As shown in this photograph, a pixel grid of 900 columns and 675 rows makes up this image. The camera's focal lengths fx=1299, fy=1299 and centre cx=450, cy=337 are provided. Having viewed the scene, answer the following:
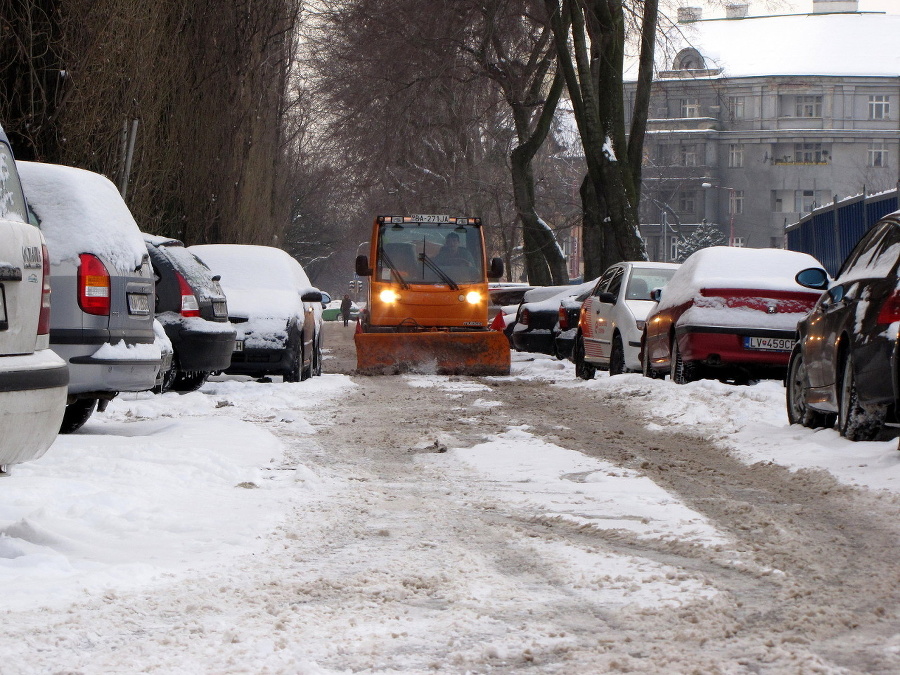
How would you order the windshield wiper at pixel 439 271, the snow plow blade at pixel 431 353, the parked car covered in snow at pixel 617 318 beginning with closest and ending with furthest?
1. the parked car covered in snow at pixel 617 318
2. the snow plow blade at pixel 431 353
3. the windshield wiper at pixel 439 271

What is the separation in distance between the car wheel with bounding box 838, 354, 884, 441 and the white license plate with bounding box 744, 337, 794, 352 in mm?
4497

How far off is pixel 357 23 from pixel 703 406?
67.8 feet

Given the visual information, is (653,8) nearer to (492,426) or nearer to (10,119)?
(10,119)

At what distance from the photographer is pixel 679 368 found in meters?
13.7

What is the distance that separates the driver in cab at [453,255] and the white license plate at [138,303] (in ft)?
38.5

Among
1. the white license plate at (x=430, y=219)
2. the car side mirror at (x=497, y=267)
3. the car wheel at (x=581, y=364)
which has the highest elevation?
the white license plate at (x=430, y=219)

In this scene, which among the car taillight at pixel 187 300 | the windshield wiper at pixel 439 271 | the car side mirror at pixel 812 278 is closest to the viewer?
the car side mirror at pixel 812 278

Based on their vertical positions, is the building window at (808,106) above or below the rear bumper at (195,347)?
above

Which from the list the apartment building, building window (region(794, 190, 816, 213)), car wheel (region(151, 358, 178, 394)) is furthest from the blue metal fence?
building window (region(794, 190, 816, 213))

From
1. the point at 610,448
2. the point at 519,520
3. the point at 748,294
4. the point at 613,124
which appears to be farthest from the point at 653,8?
the point at 519,520

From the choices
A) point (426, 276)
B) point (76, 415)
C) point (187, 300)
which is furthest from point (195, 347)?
point (426, 276)

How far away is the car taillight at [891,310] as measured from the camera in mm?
7586

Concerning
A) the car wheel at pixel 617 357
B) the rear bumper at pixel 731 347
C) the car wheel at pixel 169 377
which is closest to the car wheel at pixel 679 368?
the rear bumper at pixel 731 347

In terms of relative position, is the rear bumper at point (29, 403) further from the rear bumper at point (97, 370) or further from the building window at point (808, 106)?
the building window at point (808, 106)
